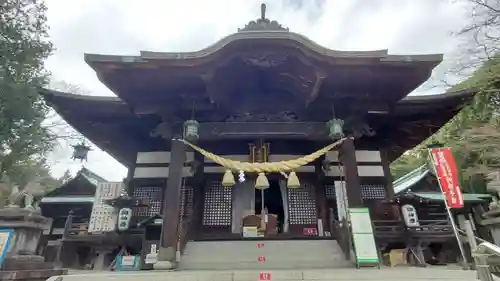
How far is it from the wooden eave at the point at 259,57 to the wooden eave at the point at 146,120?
3.33 feet

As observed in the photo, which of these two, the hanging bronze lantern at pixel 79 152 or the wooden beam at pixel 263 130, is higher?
the hanging bronze lantern at pixel 79 152

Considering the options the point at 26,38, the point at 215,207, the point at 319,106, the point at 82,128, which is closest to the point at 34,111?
the point at 26,38

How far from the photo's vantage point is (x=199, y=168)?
31.4 feet

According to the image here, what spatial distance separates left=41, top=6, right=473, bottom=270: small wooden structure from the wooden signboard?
1.92 feet

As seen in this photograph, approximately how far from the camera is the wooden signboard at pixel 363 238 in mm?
5938

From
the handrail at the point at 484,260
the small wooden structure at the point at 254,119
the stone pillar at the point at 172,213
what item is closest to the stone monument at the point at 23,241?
the stone pillar at the point at 172,213

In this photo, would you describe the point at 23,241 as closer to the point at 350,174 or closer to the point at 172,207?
the point at 172,207

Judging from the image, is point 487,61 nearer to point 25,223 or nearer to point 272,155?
point 272,155

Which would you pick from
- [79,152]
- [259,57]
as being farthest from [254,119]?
[79,152]

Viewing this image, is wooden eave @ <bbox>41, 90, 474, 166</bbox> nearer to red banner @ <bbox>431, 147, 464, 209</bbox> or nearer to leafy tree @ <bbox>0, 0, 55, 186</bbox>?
red banner @ <bbox>431, 147, 464, 209</bbox>

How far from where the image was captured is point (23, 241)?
5535 millimetres

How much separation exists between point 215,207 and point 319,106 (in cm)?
425

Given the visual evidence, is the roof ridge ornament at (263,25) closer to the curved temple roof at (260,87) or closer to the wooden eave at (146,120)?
the curved temple roof at (260,87)

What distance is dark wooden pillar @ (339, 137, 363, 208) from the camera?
23.0 feet
